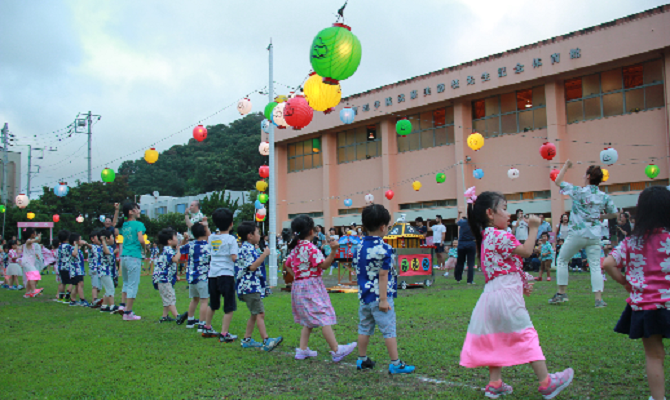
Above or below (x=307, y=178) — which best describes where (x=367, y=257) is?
below

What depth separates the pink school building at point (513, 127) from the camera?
2000cm

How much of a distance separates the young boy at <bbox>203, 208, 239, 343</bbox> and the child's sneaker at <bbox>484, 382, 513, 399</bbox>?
10.7ft

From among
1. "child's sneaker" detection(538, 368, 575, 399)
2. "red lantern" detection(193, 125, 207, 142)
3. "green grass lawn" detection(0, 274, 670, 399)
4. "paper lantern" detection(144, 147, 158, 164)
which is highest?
"red lantern" detection(193, 125, 207, 142)

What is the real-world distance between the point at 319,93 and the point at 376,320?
17.6 ft

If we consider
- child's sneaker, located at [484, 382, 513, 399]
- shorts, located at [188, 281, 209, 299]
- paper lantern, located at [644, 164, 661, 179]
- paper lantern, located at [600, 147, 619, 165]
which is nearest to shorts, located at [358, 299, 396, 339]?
child's sneaker, located at [484, 382, 513, 399]

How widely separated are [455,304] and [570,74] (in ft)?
56.9

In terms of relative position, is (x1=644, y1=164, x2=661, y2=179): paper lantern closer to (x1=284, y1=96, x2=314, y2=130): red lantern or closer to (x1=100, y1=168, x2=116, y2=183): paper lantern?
(x1=284, y1=96, x2=314, y2=130): red lantern

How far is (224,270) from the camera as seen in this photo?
593 centimetres

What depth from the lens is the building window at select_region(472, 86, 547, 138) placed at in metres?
23.1

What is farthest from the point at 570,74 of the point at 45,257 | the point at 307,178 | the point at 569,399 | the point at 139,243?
Result: the point at 45,257

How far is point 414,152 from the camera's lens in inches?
1102

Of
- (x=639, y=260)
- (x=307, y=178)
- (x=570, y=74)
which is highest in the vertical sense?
(x=570, y=74)

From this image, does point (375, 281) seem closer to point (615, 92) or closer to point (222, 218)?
point (222, 218)

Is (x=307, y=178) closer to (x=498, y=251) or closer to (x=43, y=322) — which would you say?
(x=43, y=322)
